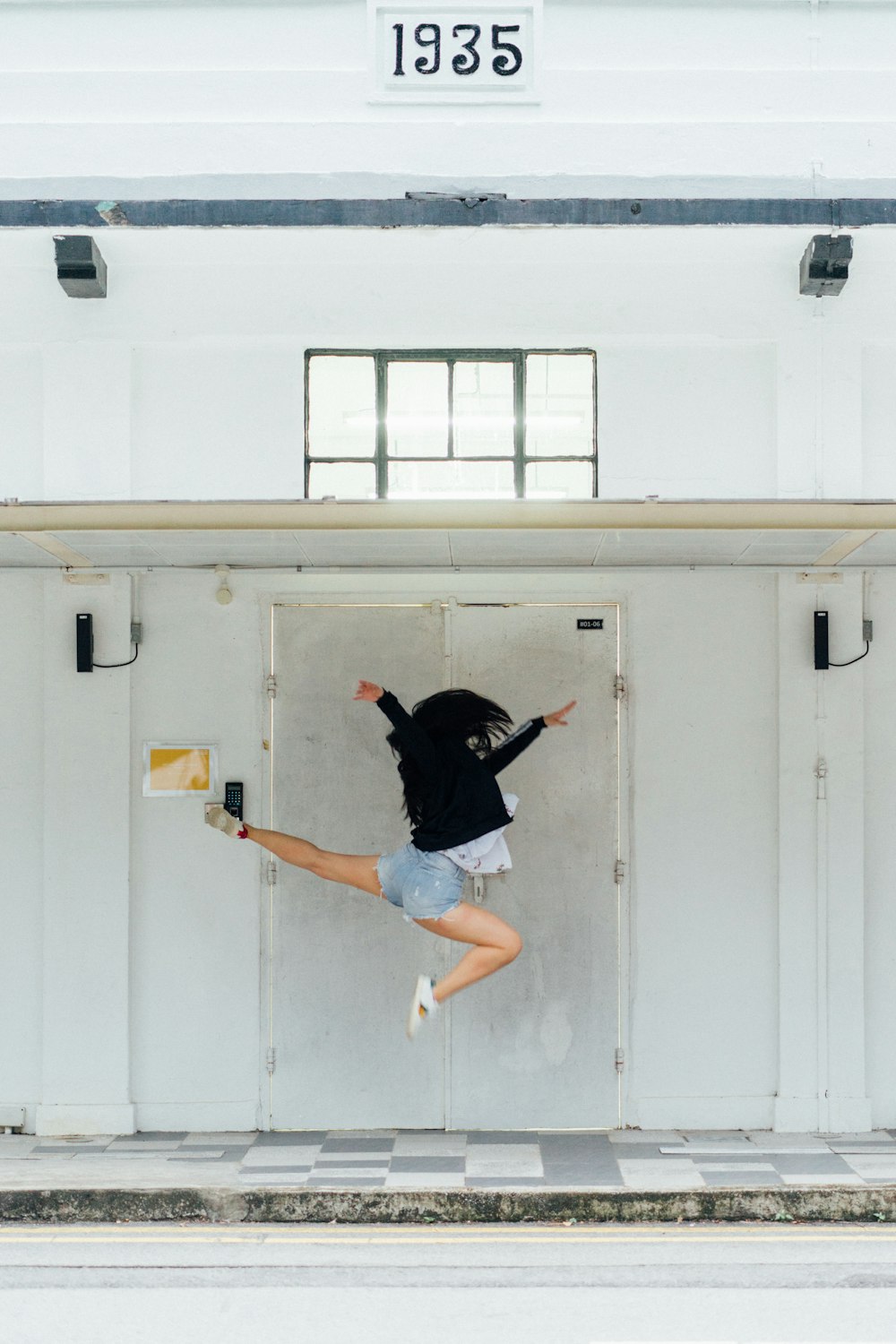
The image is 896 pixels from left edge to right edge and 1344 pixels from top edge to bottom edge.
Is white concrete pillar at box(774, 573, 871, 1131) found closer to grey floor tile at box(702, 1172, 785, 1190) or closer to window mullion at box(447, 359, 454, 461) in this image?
grey floor tile at box(702, 1172, 785, 1190)

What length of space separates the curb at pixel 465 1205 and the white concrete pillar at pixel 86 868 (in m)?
1.08

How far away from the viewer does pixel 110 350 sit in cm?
743

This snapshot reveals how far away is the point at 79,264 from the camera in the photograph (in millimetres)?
7129

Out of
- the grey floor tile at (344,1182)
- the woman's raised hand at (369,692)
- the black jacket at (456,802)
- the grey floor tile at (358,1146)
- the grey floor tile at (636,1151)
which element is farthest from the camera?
the grey floor tile at (358,1146)

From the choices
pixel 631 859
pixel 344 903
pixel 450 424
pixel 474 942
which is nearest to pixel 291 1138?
pixel 344 903

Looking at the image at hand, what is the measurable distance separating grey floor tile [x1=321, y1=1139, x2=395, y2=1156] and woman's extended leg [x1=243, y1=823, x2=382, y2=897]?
1.59 meters

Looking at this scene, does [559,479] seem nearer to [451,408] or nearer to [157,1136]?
[451,408]

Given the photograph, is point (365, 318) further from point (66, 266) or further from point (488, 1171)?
point (488, 1171)

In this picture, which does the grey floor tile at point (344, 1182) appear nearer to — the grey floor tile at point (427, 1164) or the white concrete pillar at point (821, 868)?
the grey floor tile at point (427, 1164)

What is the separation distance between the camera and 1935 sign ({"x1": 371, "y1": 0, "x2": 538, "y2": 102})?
287 inches

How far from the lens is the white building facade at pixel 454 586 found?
23.9ft

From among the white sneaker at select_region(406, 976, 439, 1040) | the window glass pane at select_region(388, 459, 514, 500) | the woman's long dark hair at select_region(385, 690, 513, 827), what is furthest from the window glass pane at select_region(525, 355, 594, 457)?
the white sneaker at select_region(406, 976, 439, 1040)

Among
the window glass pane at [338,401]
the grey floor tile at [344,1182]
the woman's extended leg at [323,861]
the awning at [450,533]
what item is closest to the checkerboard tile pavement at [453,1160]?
the grey floor tile at [344,1182]

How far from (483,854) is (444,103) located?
14.1 feet
